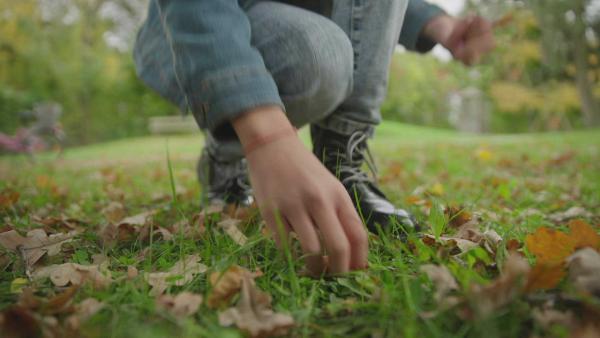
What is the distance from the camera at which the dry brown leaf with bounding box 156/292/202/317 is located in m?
0.68

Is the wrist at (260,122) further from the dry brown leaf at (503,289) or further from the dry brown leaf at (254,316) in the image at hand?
the dry brown leaf at (503,289)

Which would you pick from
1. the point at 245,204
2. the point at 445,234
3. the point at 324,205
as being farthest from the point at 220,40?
the point at 245,204

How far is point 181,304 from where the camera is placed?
2.27 feet

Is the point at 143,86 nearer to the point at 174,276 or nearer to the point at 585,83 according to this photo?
the point at 585,83

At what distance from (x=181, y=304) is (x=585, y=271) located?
59 centimetres

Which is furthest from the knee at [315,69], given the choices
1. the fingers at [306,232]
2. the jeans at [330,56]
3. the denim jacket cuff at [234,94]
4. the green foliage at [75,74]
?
the green foliage at [75,74]

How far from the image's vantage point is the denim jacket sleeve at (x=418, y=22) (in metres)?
1.57

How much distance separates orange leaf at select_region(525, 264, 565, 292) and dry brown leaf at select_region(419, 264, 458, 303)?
10 centimetres

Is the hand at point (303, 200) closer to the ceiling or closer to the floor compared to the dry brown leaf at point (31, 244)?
closer to the ceiling

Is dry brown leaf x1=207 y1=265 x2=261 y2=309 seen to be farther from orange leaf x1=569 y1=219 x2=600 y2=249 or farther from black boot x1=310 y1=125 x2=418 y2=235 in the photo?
orange leaf x1=569 y1=219 x2=600 y2=249

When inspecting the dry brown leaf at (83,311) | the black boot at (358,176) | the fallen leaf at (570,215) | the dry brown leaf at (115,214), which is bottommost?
the dry brown leaf at (115,214)

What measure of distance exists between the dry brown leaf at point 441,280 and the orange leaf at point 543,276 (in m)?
0.10

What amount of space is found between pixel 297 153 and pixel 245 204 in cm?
83

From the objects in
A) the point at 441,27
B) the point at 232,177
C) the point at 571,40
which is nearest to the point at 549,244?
the point at 441,27
